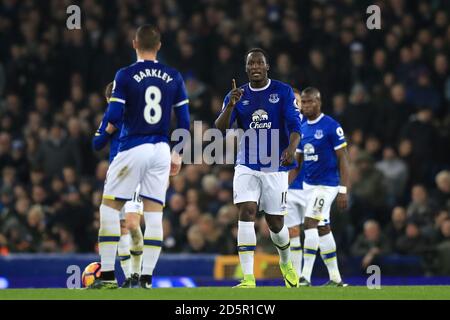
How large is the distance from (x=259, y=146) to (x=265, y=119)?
0.30 metres

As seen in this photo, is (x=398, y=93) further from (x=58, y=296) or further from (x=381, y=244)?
(x=58, y=296)

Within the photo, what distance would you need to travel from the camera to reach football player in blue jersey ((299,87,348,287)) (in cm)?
1319

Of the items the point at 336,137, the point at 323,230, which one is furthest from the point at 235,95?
the point at 323,230

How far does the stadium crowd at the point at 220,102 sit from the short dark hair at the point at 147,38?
6833mm

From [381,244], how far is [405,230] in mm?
433

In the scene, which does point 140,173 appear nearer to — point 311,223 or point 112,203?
point 112,203

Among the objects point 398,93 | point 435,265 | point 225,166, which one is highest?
point 398,93

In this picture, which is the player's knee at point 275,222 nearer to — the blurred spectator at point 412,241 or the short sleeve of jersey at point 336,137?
the short sleeve of jersey at point 336,137

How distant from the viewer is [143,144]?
10062 millimetres

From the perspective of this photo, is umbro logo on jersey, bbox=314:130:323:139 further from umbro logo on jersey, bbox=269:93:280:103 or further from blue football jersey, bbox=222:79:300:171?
umbro logo on jersey, bbox=269:93:280:103

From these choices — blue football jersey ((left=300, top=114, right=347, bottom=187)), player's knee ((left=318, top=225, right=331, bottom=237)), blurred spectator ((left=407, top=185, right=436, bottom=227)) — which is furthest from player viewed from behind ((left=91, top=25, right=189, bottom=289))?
blurred spectator ((left=407, top=185, right=436, bottom=227))

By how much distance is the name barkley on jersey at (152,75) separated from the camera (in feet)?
32.8

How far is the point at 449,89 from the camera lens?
18922mm
